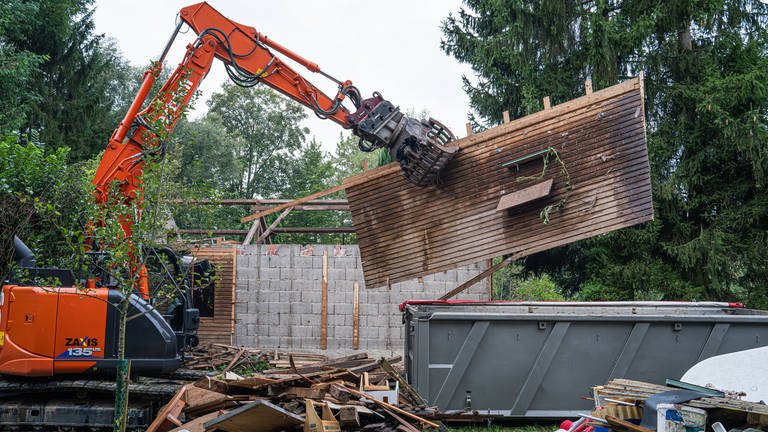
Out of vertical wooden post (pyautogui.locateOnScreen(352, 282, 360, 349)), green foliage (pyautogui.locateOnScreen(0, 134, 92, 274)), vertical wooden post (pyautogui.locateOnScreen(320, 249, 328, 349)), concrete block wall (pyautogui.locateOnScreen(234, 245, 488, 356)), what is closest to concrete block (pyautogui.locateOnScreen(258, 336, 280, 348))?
concrete block wall (pyautogui.locateOnScreen(234, 245, 488, 356))

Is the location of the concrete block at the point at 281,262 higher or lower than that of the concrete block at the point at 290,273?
higher

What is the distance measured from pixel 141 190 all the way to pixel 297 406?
269 centimetres

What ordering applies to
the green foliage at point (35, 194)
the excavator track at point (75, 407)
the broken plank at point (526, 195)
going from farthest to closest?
the green foliage at point (35, 194), the broken plank at point (526, 195), the excavator track at point (75, 407)

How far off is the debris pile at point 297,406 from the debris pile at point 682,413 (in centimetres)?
186

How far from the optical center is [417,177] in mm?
10430

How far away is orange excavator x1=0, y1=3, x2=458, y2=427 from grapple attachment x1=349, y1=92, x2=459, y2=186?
17mm

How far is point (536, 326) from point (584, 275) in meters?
8.74

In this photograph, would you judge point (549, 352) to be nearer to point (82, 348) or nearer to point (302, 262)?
point (82, 348)

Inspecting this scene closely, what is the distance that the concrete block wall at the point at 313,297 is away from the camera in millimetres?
13891

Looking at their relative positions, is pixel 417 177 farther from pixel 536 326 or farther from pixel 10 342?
pixel 10 342

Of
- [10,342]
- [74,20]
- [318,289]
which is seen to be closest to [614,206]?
[318,289]

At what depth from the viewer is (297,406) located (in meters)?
6.61

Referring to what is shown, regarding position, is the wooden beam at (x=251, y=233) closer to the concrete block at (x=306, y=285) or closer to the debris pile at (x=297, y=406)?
the concrete block at (x=306, y=285)

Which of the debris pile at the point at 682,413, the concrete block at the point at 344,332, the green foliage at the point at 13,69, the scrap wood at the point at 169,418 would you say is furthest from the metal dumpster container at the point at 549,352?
the green foliage at the point at 13,69
